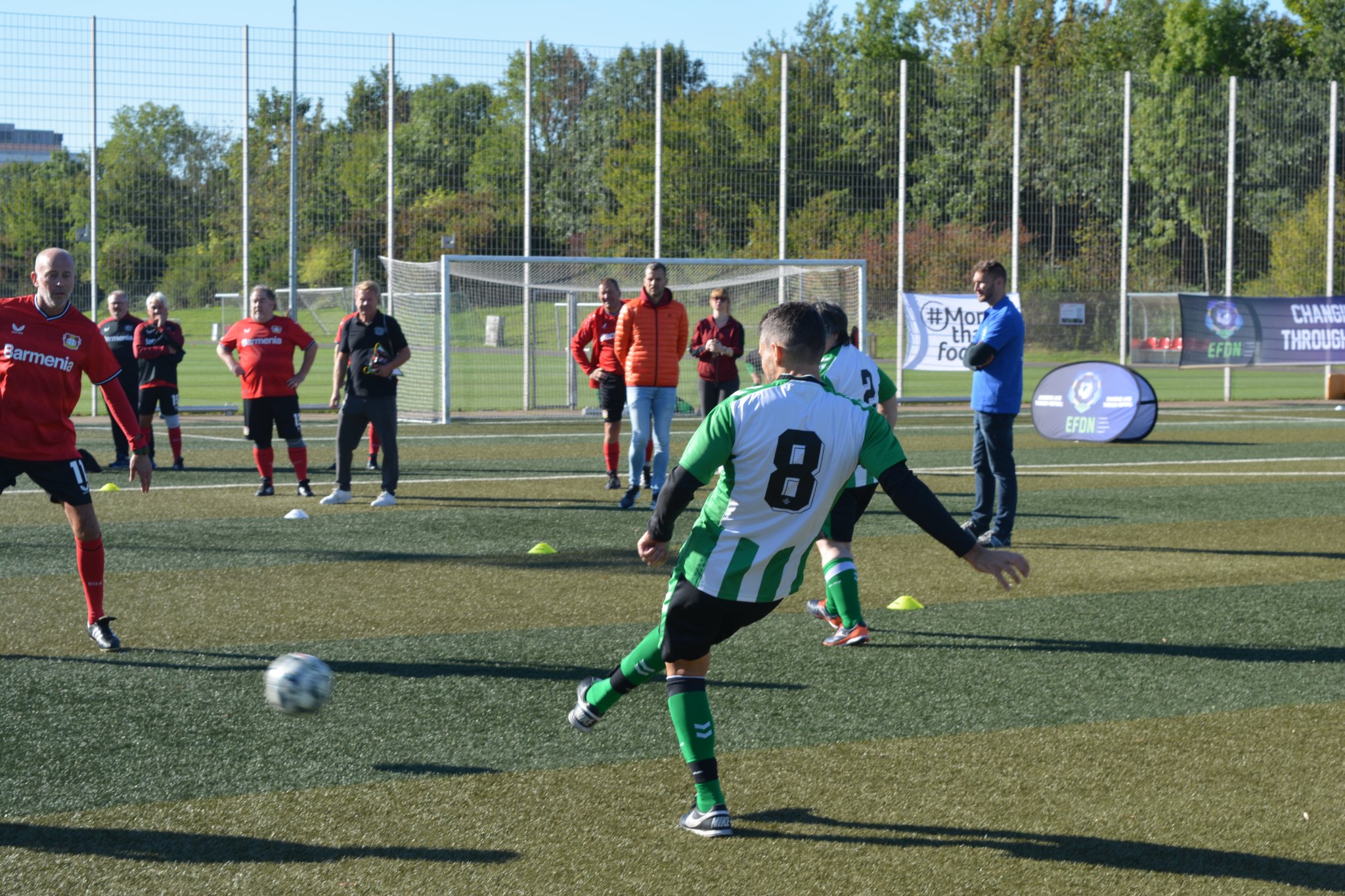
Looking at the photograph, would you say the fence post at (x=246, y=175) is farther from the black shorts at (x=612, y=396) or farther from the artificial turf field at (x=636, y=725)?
the artificial turf field at (x=636, y=725)

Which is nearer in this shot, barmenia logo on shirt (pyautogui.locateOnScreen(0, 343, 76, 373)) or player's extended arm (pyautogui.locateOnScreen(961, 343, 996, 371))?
barmenia logo on shirt (pyautogui.locateOnScreen(0, 343, 76, 373))

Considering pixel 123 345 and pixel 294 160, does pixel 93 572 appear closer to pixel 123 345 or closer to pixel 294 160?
pixel 123 345

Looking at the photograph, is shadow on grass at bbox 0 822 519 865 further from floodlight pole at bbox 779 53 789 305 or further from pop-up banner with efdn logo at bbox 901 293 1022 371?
floodlight pole at bbox 779 53 789 305

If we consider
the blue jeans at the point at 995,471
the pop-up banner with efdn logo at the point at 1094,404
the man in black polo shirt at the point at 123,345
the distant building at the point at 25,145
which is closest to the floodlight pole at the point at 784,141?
the pop-up banner with efdn logo at the point at 1094,404

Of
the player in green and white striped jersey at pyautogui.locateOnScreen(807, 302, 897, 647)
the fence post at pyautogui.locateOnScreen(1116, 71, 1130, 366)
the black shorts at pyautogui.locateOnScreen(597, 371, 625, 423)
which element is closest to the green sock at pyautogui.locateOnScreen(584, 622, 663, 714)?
the player in green and white striped jersey at pyautogui.locateOnScreen(807, 302, 897, 647)

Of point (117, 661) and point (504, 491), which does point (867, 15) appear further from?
point (117, 661)

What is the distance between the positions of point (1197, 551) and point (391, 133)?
17.9 meters

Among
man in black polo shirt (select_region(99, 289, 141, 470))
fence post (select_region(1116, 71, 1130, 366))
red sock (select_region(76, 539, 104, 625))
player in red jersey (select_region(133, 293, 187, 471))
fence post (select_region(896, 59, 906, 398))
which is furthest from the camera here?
fence post (select_region(1116, 71, 1130, 366))

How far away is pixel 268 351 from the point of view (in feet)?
40.9

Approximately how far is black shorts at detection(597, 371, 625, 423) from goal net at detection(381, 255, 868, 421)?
8.46m

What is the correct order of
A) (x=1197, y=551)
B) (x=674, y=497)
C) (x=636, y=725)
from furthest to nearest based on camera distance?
(x=1197, y=551)
(x=636, y=725)
(x=674, y=497)

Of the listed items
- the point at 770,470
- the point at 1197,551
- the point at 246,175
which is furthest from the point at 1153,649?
the point at 246,175

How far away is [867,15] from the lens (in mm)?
63062

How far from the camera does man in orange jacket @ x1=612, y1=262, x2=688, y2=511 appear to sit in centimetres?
1184
